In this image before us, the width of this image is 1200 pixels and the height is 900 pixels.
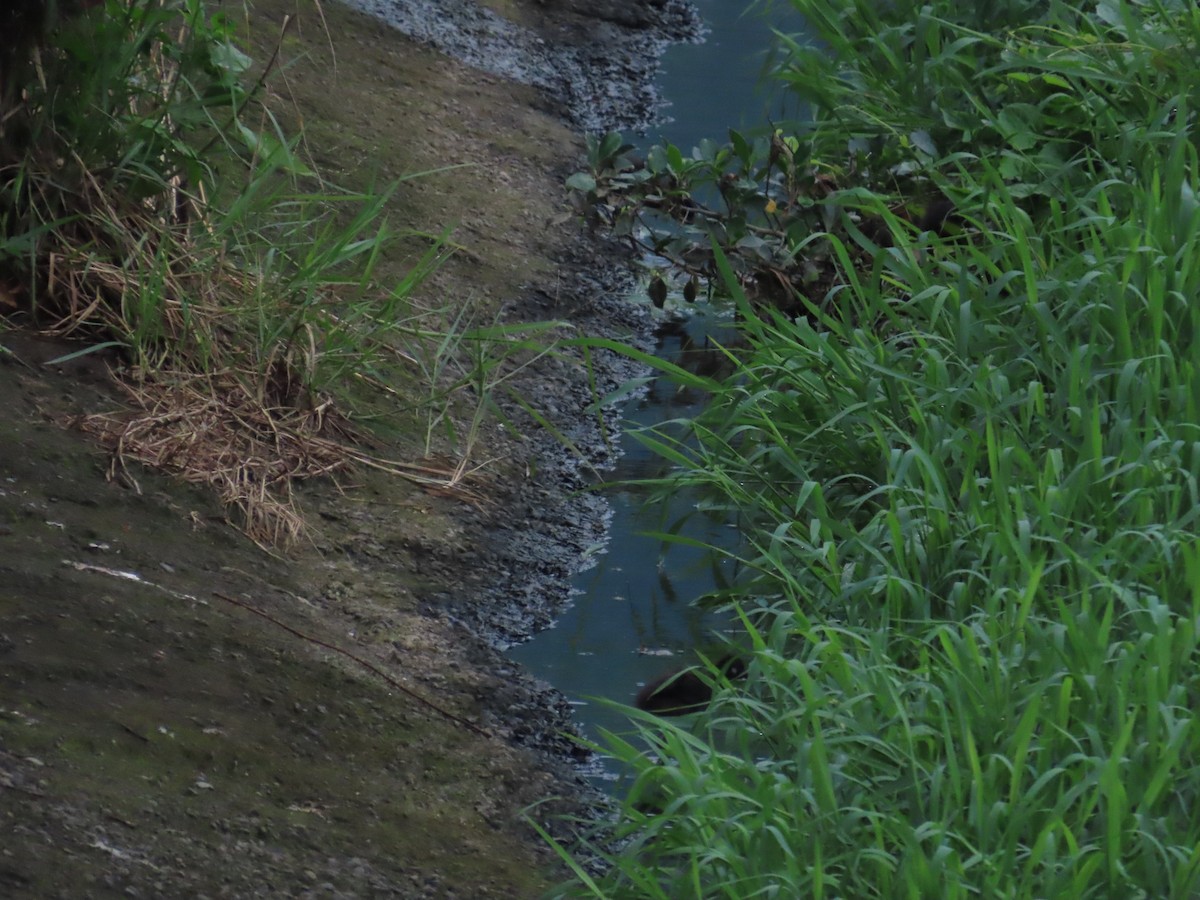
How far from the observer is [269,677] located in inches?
104

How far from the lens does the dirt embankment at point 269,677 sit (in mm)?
2186

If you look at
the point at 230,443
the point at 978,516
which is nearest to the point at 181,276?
the point at 230,443

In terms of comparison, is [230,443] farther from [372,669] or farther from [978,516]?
[978,516]

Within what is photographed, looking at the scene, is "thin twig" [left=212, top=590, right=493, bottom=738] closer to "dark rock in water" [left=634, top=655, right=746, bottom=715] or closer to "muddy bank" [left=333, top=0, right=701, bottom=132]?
"dark rock in water" [left=634, top=655, right=746, bottom=715]

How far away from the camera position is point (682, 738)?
7.58ft

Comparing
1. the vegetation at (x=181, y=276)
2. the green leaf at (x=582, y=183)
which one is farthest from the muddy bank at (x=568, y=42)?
the vegetation at (x=181, y=276)

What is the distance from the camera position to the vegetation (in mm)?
3117

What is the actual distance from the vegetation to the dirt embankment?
9 cm

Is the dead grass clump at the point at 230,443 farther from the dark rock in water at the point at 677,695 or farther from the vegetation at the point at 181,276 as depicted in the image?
the dark rock in water at the point at 677,695

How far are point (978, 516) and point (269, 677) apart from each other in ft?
3.70

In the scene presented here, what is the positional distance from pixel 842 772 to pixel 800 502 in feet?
2.29

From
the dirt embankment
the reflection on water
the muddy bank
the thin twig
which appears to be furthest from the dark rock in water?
the muddy bank

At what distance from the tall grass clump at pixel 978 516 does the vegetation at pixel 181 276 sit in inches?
29.8

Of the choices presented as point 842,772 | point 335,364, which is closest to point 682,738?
point 842,772
